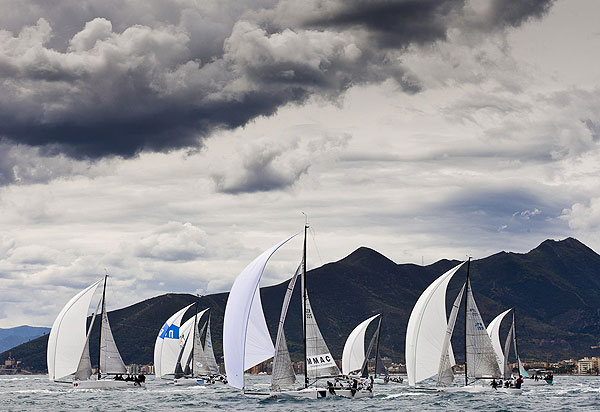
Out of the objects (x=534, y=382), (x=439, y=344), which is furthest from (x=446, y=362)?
(x=534, y=382)

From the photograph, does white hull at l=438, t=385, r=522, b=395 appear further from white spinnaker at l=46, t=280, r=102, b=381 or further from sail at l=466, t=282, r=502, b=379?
white spinnaker at l=46, t=280, r=102, b=381

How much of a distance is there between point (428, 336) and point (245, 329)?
21.7 metres

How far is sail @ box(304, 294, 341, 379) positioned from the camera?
219 feet

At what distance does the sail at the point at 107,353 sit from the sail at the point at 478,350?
40.1 meters

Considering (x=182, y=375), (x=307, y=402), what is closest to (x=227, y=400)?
(x=307, y=402)

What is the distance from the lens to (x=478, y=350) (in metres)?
74.9

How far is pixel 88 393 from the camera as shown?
91.1m

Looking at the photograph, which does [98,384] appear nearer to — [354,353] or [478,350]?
[354,353]

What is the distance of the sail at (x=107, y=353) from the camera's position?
309 feet

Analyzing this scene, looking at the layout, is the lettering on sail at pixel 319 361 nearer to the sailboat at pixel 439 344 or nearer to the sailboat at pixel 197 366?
the sailboat at pixel 439 344

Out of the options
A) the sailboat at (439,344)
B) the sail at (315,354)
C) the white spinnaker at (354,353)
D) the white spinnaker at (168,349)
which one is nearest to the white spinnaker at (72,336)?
the white spinnaker at (168,349)

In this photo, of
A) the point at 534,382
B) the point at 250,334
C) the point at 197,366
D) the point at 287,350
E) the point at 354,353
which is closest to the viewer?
the point at 250,334

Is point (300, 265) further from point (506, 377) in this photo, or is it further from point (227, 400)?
point (506, 377)

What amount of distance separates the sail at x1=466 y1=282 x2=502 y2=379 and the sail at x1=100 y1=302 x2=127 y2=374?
131 feet
